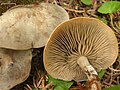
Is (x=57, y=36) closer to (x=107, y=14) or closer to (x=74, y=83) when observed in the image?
(x=74, y=83)

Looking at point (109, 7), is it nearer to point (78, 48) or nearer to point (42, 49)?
point (78, 48)

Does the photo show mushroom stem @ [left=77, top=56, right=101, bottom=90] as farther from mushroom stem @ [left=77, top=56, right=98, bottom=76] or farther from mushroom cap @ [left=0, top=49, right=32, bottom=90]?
mushroom cap @ [left=0, top=49, right=32, bottom=90]

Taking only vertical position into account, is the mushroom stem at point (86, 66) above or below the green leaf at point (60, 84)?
above

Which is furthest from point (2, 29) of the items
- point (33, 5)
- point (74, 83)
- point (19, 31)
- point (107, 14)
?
point (107, 14)

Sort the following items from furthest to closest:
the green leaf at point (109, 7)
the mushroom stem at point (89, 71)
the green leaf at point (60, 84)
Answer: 1. the green leaf at point (109, 7)
2. the green leaf at point (60, 84)
3. the mushroom stem at point (89, 71)

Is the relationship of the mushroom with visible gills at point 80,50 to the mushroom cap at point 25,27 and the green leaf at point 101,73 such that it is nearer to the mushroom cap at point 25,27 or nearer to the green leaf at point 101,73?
the green leaf at point 101,73

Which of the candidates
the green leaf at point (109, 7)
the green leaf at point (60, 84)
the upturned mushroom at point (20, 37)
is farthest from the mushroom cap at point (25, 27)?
the green leaf at point (109, 7)
